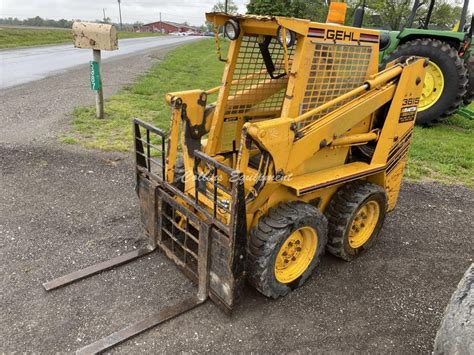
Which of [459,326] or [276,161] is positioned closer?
[459,326]

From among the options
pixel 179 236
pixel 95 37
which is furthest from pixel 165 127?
pixel 179 236

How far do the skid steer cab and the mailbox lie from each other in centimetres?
435

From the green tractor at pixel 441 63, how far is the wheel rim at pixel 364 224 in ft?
16.0

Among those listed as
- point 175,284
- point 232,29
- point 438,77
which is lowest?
point 175,284

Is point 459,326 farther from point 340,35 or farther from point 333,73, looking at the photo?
A: point 340,35

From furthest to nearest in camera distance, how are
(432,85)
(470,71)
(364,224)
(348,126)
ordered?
(470,71) → (432,85) → (364,224) → (348,126)

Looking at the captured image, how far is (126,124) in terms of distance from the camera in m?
7.92

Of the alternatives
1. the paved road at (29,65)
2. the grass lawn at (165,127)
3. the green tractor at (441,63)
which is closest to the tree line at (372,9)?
the paved road at (29,65)

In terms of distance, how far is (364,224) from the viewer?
4.03 metres

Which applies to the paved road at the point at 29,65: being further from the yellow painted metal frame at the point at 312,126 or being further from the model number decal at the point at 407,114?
the model number decal at the point at 407,114

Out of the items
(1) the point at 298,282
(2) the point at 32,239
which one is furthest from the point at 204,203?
(2) the point at 32,239

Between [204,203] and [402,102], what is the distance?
6.77 ft

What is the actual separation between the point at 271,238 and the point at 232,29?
1.68 m

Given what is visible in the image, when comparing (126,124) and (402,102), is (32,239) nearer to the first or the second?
(402,102)
